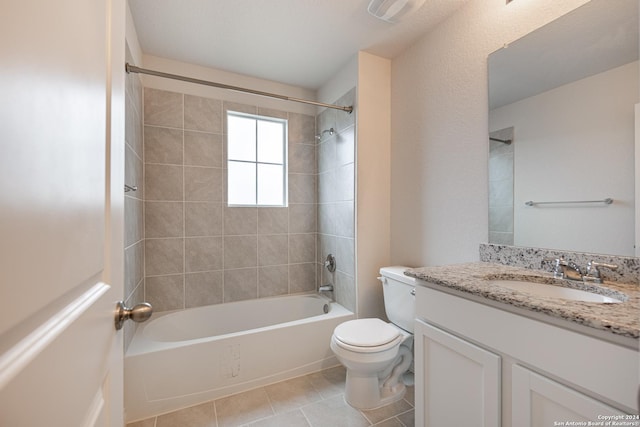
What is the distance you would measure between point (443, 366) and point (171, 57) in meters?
2.83

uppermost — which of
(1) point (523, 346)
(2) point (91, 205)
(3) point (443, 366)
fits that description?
(2) point (91, 205)

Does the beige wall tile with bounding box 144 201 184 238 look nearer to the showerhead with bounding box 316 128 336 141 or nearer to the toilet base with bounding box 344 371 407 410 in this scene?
the showerhead with bounding box 316 128 336 141

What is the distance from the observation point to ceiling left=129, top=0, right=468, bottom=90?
1641mm

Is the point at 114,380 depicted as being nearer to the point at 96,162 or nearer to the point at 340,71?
the point at 96,162

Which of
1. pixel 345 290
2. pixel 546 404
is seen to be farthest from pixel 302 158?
pixel 546 404

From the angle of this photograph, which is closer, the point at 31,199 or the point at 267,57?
the point at 31,199

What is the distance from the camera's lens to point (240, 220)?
2.51m

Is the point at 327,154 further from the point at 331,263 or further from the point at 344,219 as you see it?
the point at 331,263

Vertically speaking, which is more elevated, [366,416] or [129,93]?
[129,93]

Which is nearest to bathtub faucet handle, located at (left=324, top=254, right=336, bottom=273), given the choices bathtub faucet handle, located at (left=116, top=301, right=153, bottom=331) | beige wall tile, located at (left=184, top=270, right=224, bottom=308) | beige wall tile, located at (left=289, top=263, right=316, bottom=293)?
beige wall tile, located at (left=289, top=263, right=316, bottom=293)

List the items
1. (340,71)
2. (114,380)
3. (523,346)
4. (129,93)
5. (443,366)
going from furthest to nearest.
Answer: (340,71), (129,93), (443,366), (523,346), (114,380)

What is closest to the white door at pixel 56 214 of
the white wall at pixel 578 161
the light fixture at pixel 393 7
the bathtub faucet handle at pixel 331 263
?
the light fixture at pixel 393 7

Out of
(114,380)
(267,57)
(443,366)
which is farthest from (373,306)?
(267,57)

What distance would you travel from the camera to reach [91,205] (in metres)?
0.46
